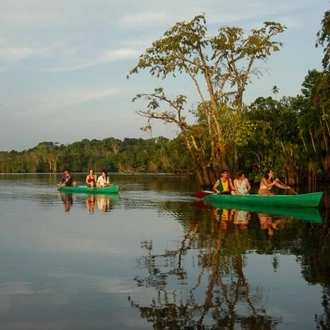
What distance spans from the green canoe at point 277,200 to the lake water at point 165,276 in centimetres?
384

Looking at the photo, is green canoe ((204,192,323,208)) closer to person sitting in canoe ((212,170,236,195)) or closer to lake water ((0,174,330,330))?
person sitting in canoe ((212,170,236,195))

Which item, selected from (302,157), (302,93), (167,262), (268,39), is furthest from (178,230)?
(302,93)

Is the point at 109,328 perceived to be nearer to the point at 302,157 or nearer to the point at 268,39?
the point at 268,39

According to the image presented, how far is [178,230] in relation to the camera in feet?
39.9

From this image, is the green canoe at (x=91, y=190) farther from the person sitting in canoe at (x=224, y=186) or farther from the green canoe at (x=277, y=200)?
the green canoe at (x=277, y=200)

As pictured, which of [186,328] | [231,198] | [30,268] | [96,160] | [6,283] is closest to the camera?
[186,328]

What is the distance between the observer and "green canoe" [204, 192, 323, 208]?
1705 cm

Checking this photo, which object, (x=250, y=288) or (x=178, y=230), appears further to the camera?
(x=178, y=230)

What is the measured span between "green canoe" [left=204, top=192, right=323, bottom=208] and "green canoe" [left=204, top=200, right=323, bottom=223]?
0.36 ft

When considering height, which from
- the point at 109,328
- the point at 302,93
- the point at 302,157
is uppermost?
the point at 302,93

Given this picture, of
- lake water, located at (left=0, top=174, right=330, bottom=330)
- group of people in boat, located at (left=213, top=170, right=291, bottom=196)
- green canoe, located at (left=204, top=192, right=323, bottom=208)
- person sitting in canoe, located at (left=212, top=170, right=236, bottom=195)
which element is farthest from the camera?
person sitting in canoe, located at (left=212, top=170, right=236, bottom=195)

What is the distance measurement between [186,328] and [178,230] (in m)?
7.21

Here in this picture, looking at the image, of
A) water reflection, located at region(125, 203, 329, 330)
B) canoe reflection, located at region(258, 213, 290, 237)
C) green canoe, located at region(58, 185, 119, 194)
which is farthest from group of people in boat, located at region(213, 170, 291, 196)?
green canoe, located at region(58, 185, 119, 194)

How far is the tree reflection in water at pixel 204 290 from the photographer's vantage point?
5191mm
